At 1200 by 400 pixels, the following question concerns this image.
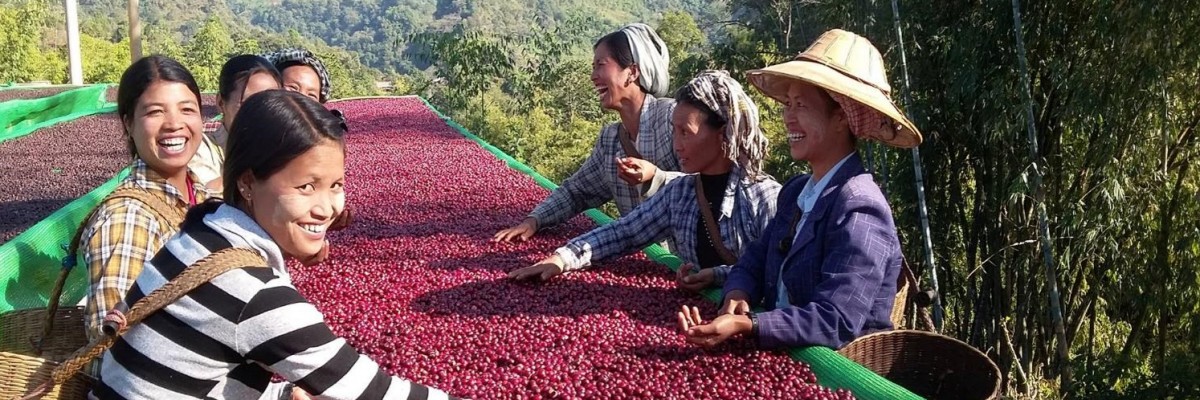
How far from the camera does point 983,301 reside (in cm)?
704

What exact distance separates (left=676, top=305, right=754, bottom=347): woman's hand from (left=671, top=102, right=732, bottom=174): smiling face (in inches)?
29.9

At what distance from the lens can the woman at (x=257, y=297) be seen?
1271 millimetres

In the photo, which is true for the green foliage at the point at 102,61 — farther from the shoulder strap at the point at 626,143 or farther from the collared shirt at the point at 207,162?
the shoulder strap at the point at 626,143

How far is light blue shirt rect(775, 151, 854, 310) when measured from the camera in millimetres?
2117

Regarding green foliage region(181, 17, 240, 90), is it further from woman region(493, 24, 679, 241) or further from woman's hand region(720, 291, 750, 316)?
woman's hand region(720, 291, 750, 316)

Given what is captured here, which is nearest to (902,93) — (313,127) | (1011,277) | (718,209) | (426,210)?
(1011,277)

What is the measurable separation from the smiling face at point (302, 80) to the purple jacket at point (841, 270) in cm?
241

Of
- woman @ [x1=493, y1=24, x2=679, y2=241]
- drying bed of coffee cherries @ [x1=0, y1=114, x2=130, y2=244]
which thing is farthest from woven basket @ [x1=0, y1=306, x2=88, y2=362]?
drying bed of coffee cherries @ [x1=0, y1=114, x2=130, y2=244]

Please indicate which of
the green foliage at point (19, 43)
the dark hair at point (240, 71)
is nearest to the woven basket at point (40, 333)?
the dark hair at point (240, 71)

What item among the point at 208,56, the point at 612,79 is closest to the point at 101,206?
the point at 612,79

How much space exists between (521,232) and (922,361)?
5.57 feet

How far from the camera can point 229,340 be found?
1.28 metres

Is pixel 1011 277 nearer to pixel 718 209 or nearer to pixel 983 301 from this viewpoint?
pixel 983 301

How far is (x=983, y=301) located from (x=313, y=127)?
6.70 metres
